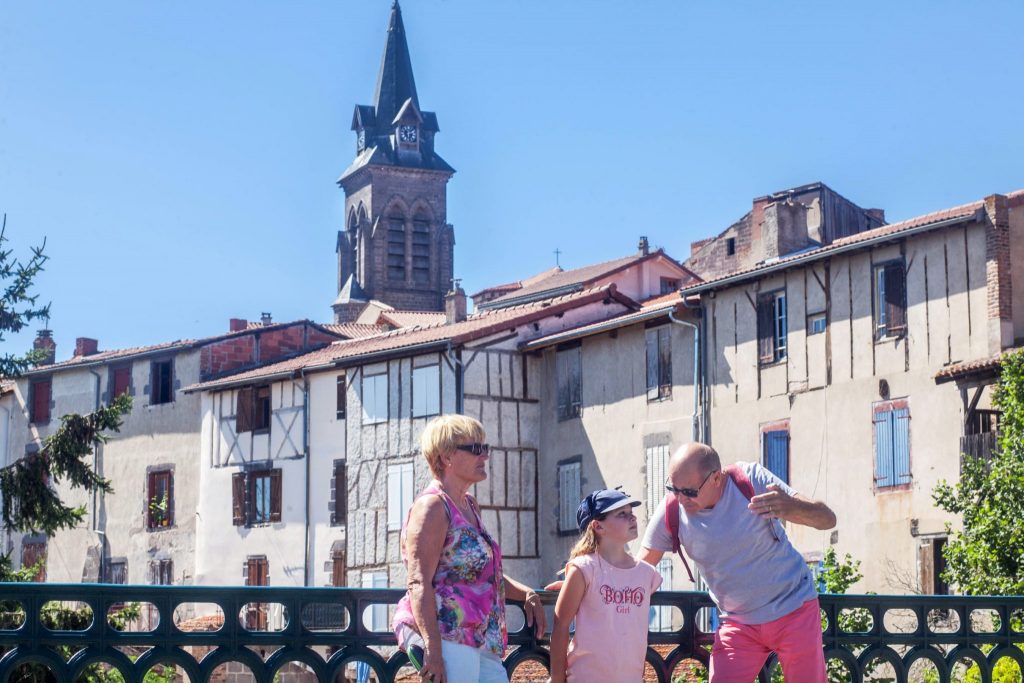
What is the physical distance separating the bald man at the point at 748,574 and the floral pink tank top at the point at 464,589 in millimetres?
845

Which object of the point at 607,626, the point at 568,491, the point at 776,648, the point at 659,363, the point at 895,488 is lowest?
A: the point at 776,648

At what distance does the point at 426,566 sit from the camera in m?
5.38

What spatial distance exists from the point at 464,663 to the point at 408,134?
8620cm

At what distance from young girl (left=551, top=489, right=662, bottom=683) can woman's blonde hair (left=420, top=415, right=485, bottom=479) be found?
566 mm

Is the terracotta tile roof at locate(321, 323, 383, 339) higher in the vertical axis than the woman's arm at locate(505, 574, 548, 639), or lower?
higher

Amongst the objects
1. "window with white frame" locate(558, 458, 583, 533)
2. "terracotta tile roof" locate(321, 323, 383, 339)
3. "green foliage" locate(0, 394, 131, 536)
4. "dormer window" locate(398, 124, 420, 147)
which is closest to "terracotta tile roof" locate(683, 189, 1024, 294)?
"window with white frame" locate(558, 458, 583, 533)

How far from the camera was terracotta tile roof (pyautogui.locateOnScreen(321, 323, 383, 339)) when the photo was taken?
53.1 m

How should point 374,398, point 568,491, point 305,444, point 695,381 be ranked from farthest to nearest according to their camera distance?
point 305,444 → point 374,398 → point 568,491 → point 695,381

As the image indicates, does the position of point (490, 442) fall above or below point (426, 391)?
below

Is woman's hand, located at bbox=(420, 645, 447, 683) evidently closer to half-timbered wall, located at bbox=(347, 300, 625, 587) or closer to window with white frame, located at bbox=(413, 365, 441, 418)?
half-timbered wall, located at bbox=(347, 300, 625, 587)

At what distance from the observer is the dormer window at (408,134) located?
90125mm

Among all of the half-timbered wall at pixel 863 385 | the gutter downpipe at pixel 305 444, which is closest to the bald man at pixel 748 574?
the half-timbered wall at pixel 863 385

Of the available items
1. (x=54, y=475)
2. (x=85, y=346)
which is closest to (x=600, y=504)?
(x=54, y=475)

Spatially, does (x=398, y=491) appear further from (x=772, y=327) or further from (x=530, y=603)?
(x=530, y=603)
